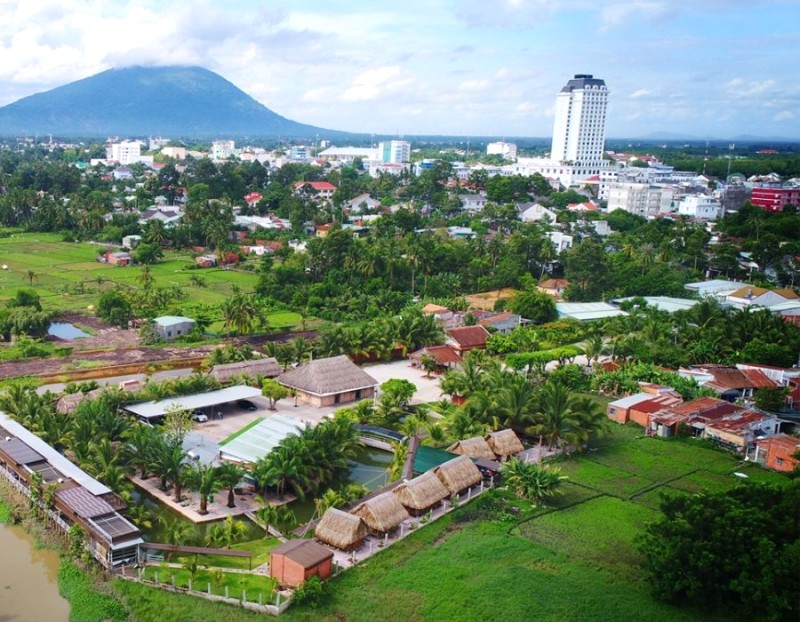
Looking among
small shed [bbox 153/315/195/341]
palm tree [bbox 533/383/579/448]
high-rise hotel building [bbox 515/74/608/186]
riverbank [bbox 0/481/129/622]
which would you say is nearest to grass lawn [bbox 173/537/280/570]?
riverbank [bbox 0/481/129/622]

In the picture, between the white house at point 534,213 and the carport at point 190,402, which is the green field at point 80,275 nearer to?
the carport at point 190,402

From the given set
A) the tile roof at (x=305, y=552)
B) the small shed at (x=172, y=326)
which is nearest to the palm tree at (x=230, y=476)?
the tile roof at (x=305, y=552)

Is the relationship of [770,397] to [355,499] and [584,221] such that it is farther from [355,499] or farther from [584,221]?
[584,221]

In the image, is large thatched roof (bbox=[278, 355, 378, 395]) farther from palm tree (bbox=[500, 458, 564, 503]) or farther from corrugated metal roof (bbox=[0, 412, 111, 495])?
corrugated metal roof (bbox=[0, 412, 111, 495])

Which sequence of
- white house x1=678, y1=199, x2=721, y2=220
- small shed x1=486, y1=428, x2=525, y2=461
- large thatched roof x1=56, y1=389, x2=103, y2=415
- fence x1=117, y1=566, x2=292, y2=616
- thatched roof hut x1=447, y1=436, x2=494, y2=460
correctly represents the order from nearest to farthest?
fence x1=117, y1=566, x2=292, y2=616
thatched roof hut x1=447, y1=436, x2=494, y2=460
small shed x1=486, y1=428, x2=525, y2=461
large thatched roof x1=56, y1=389, x2=103, y2=415
white house x1=678, y1=199, x2=721, y2=220

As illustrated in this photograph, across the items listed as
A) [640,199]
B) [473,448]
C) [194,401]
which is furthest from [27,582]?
[640,199]

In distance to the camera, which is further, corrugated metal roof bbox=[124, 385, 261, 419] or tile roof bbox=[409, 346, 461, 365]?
tile roof bbox=[409, 346, 461, 365]

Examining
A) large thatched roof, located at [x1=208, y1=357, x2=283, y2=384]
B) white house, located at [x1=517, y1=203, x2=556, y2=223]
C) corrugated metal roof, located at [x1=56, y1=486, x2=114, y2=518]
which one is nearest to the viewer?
corrugated metal roof, located at [x1=56, y1=486, x2=114, y2=518]
